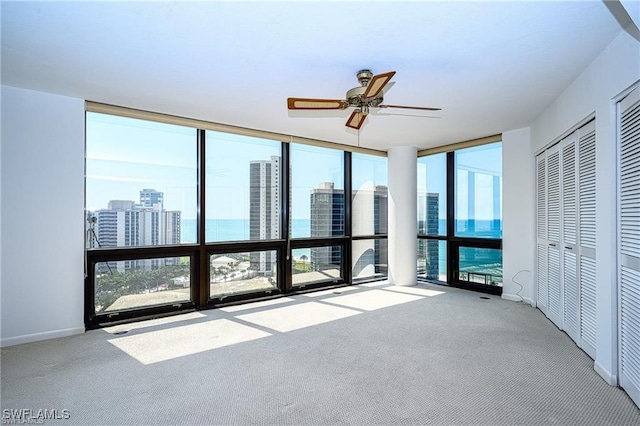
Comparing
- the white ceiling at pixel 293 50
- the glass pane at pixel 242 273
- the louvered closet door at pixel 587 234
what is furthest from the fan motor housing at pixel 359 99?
the glass pane at pixel 242 273

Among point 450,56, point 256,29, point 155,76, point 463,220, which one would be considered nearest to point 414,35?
point 450,56

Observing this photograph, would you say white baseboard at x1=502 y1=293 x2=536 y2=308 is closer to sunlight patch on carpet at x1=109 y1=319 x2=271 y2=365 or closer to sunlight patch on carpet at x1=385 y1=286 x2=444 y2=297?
sunlight patch on carpet at x1=385 y1=286 x2=444 y2=297

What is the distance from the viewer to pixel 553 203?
4027 mm

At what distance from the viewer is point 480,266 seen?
18.7 ft

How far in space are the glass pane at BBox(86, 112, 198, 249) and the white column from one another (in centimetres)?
343

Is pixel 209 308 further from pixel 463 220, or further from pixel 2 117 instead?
pixel 463 220

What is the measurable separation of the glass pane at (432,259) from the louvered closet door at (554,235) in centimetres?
211

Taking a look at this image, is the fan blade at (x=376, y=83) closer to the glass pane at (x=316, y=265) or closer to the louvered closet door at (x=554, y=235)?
the louvered closet door at (x=554, y=235)

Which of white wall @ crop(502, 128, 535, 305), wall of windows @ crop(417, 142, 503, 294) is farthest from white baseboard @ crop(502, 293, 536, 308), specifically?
wall of windows @ crop(417, 142, 503, 294)

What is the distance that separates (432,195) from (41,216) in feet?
18.3

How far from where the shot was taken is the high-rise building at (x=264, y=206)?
5125 mm

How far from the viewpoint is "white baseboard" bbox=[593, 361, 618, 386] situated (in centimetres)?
252

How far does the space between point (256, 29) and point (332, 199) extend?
393 cm

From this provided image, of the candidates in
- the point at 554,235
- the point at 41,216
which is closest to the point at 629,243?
the point at 554,235
